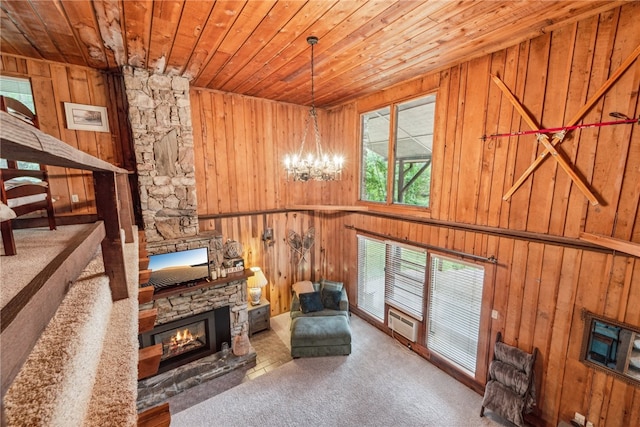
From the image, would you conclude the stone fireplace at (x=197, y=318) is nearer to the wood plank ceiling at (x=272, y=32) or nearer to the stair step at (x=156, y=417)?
the wood plank ceiling at (x=272, y=32)

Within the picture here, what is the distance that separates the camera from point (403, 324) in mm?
4250

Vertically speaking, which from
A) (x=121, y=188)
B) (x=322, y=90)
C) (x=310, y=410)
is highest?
(x=322, y=90)

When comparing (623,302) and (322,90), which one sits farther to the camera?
(322,90)

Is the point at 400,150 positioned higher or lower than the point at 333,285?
higher

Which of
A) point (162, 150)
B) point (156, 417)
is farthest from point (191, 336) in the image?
point (156, 417)

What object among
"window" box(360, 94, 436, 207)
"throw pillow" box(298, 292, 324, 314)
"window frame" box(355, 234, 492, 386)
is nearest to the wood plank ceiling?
"window" box(360, 94, 436, 207)

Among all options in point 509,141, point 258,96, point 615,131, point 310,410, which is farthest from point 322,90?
point 310,410

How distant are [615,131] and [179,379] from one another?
5.65 metres

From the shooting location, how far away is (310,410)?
3250mm

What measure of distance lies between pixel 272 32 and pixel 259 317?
4.33 metres

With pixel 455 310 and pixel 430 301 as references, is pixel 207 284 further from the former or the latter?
pixel 455 310

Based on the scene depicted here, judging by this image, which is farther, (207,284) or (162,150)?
(207,284)

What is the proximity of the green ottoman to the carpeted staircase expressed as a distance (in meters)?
3.37

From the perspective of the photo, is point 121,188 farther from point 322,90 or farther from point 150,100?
point 322,90
